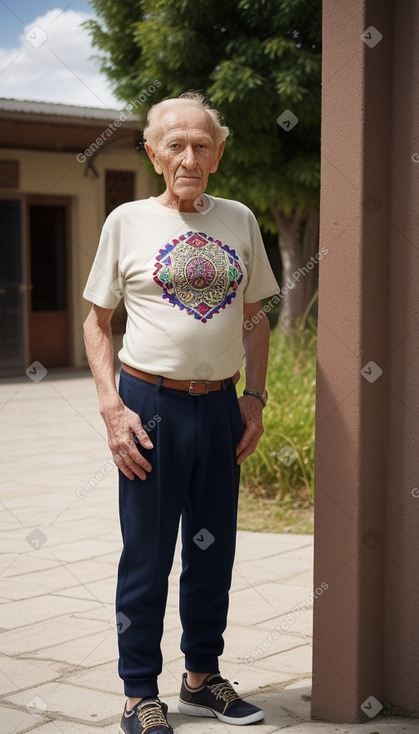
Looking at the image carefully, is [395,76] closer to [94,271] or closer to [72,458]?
[94,271]

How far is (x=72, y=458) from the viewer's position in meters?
9.15

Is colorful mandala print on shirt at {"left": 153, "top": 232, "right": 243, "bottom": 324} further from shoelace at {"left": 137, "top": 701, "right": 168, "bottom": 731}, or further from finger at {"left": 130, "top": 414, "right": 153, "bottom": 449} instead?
shoelace at {"left": 137, "top": 701, "right": 168, "bottom": 731}

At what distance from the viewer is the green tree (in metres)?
13.0

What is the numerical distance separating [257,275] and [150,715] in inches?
54.6

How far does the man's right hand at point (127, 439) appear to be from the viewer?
3207 mm

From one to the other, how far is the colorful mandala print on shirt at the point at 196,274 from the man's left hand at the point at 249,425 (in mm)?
381

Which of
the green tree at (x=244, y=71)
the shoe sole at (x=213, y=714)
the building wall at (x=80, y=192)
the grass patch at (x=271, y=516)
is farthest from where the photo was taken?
the building wall at (x=80, y=192)

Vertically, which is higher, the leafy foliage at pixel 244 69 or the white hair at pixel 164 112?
the leafy foliage at pixel 244 69

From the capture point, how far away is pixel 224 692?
11.6 ft

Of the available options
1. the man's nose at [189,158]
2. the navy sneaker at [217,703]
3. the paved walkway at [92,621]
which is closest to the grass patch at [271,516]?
the paved walkway at [92,621]

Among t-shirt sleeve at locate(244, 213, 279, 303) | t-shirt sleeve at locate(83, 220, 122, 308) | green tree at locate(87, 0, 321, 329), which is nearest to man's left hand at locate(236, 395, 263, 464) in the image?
t-shirt sleeve at locate(244, 213, 279, 303)

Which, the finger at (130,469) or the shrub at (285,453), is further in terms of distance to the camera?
the shrub at (285,453)

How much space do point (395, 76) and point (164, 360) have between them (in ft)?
3.70

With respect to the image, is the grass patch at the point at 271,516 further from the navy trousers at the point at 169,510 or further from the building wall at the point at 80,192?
the building wall at the point at 80,192
